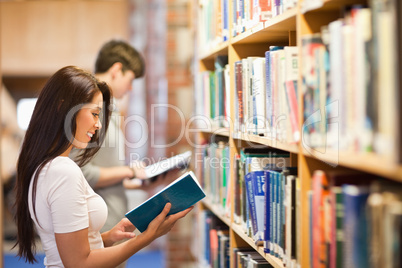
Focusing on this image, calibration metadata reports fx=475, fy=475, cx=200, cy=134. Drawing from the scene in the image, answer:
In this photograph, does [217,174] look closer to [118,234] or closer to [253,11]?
[118,234]

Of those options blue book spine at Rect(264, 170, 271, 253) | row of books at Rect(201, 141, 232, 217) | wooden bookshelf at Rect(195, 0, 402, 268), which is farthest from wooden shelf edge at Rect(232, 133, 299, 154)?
row of books at Rect(201, 141, 232, 217)

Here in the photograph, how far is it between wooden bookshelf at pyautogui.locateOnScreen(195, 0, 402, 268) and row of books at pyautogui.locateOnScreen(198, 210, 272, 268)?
0.09m

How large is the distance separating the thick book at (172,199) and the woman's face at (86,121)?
0.30 metres

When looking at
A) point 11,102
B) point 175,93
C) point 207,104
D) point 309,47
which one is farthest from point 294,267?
point 11,102

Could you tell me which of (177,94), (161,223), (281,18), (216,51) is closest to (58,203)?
(161,223)

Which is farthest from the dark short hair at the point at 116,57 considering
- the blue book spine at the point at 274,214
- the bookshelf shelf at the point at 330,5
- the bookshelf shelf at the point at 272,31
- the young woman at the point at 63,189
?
the bookshelf shelf at the point at 330,5

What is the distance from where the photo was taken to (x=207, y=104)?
8.24 feet

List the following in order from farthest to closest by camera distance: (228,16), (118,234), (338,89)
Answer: (228,16) → (118,234) → (338,89)

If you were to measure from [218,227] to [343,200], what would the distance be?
144cm

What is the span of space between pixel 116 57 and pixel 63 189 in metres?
1.18

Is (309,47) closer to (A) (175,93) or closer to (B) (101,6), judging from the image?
(A) (175,93)

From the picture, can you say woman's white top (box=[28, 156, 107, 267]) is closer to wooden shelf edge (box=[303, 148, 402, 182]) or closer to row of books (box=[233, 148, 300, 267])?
row of books (box=[233, 148, 300, 267])

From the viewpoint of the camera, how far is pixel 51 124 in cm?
155

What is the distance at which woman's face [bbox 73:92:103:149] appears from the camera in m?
1.61
